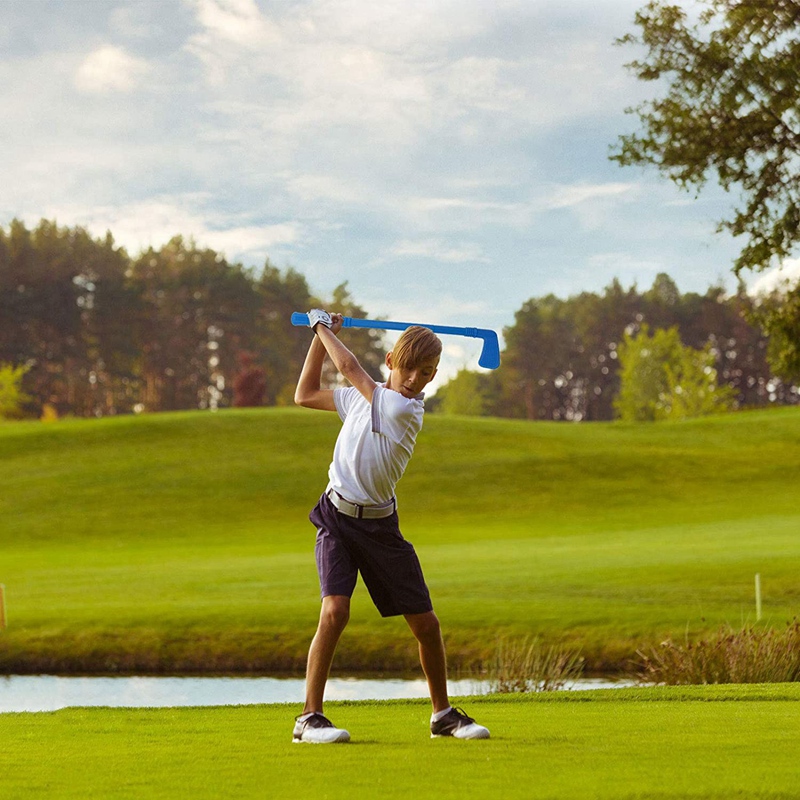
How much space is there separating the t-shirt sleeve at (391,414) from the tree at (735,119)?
52.8 ft

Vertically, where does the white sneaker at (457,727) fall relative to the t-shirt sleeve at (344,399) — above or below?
below

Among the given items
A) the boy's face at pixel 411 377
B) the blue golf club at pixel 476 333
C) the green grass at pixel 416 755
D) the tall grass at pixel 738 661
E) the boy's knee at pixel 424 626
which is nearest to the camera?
the green grass at pixel 416 755

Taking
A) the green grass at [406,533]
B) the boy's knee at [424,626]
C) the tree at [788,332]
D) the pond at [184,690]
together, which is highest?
the tree at [788,332]

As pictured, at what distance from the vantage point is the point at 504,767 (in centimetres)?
615

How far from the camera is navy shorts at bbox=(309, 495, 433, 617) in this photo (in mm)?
6965

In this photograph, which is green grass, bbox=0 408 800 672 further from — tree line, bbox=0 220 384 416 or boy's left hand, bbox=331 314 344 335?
tree line, bbox=0 220 384 416

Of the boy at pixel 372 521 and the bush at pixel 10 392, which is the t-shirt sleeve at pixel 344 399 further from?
the bush at pixel 10 392

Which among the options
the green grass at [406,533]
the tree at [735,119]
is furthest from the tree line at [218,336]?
the tree at [735,119]

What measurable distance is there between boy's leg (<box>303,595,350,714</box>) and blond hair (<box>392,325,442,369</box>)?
51.2 inches

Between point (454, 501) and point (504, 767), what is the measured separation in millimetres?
36848

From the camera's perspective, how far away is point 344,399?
7191 mm

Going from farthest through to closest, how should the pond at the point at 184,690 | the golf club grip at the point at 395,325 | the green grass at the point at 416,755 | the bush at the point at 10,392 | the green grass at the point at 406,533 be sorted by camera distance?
the bush at the point at 10,392 → the green grass at the point at 406,533 → the pond at the point at 184,690 → the golf club grip at the point at 395,325 → the green grass at the point at 416,755

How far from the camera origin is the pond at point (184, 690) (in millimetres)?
16578

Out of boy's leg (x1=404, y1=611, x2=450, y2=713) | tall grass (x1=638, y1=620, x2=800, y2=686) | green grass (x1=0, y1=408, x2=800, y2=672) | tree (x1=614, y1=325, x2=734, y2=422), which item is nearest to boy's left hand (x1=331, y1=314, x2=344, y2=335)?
boy's leg (x1=404, y1=611, x2=450, y2=713)
